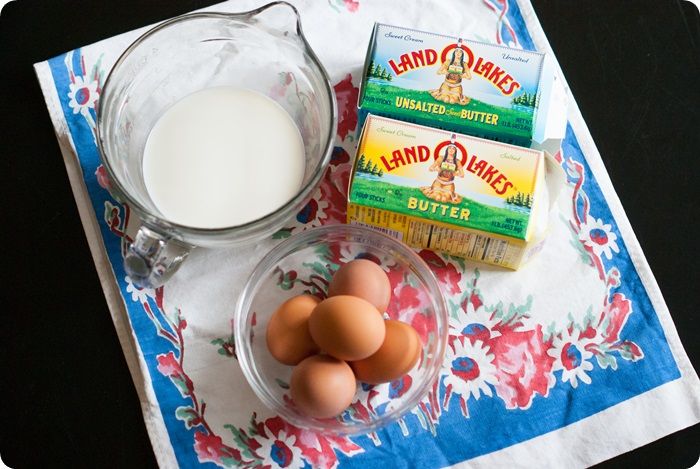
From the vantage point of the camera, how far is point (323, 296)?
96cm

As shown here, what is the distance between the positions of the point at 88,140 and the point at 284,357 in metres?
0.43

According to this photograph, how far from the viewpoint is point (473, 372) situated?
943 millimetres

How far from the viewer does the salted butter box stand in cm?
94

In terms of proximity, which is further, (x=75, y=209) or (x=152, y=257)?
(x=75, y=209)

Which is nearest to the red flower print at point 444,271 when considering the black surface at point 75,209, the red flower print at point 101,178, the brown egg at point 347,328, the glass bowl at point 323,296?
the glass bowl at point 323,296

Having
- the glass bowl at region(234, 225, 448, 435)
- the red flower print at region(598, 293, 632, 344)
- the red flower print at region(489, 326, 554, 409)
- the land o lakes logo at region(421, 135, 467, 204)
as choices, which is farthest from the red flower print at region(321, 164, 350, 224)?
the red flower print at region(598, 293, 632, 344)

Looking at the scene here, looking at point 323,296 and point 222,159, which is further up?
point 222,159

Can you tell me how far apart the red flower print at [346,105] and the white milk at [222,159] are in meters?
0.08

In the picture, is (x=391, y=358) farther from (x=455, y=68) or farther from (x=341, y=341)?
(x=455, y=68)

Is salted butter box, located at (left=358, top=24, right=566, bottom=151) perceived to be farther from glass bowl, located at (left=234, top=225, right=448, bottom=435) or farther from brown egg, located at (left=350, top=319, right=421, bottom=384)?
brown egg, located at (left=350, top=319, right=421, bottom=384)

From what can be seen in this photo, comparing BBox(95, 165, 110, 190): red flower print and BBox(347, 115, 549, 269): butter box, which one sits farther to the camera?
BBox(95, 165, 110, 190): red flower print

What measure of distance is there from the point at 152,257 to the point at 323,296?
0.75 ft

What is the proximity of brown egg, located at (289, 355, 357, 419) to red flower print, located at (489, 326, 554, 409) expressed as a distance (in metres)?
0.21

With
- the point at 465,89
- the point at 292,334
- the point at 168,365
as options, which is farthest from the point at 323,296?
the point at 465,89
